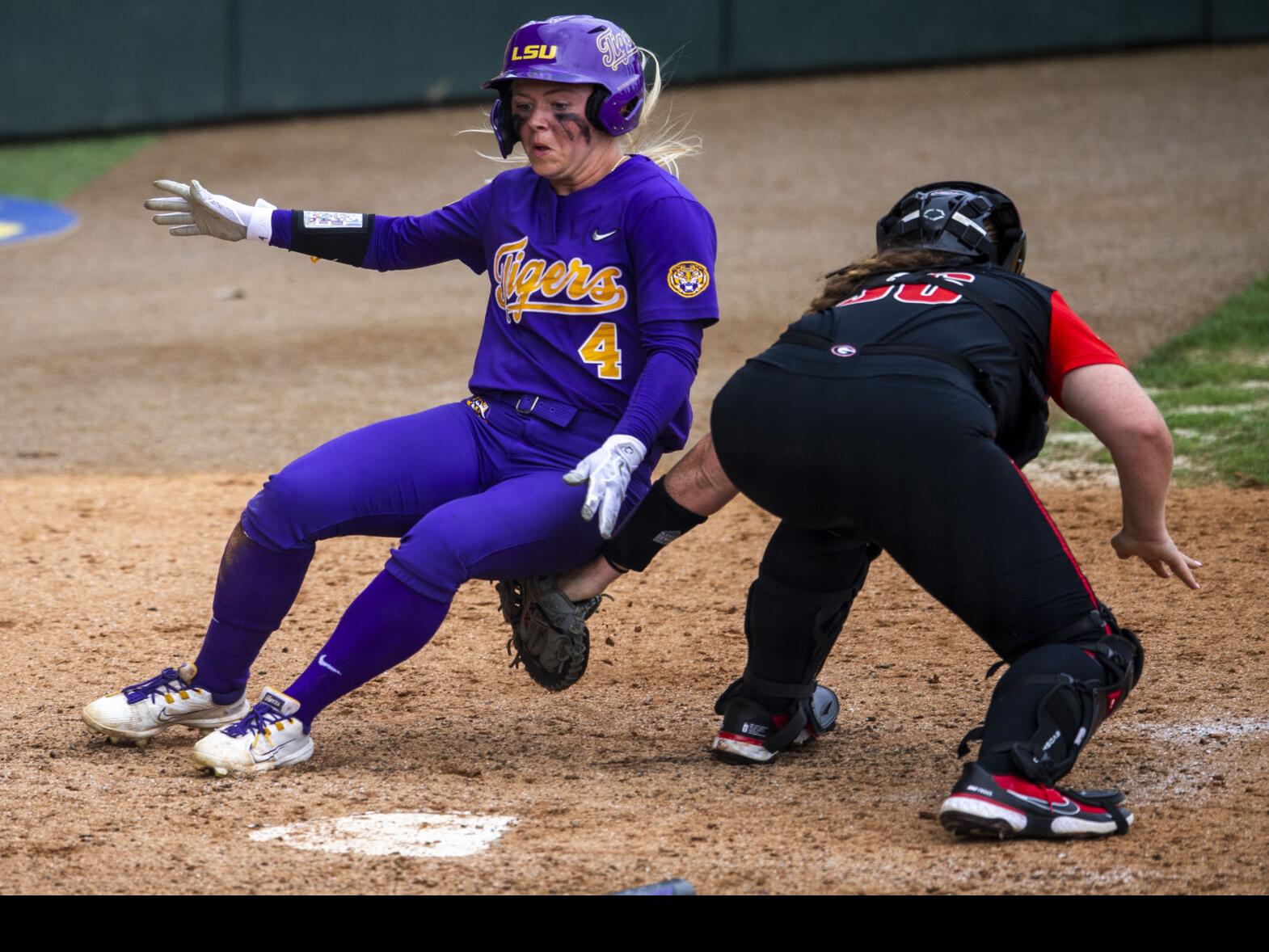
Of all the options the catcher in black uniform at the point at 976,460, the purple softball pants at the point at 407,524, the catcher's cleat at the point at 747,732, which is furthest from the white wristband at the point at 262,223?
the catcher's cleat at the point at 747,732

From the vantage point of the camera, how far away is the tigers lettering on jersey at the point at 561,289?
329 centimetres

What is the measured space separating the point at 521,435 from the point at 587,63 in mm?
788

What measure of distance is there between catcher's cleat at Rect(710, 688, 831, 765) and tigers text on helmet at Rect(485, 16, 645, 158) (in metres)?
1.25

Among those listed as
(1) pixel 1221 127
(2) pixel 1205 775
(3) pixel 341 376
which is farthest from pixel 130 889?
(1) pixel 1221 127

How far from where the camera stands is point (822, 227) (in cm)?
1100

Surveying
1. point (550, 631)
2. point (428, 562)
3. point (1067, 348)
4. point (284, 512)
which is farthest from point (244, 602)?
point (1067, 348)

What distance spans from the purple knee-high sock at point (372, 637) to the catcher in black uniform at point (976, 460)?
26.0 inches

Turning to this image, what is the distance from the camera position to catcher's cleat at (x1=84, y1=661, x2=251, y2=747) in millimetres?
3438

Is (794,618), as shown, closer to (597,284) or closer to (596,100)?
(597,284)

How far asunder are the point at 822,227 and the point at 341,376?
4.23 metres

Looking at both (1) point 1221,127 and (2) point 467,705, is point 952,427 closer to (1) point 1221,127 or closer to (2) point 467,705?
(2) point 467,705

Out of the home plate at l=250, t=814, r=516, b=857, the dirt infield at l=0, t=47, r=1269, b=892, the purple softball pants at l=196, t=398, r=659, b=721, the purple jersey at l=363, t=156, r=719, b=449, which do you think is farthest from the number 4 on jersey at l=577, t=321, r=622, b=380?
the home plate at l=250, t=814, r=516, b=857

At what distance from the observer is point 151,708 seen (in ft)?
11.3

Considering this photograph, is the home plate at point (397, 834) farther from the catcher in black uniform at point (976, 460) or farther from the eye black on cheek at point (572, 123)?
the eye black on cheek at point (572, 123)
